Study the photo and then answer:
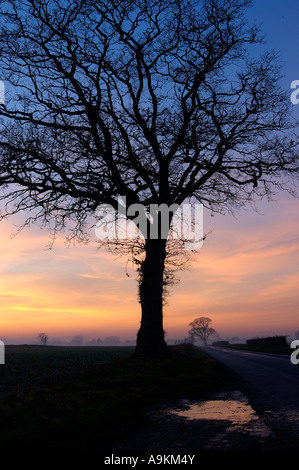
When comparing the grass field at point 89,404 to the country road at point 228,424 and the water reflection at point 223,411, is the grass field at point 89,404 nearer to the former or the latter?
the country road at point 228,424

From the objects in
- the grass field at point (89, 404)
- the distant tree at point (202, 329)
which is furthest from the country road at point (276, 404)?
the distant tree at point (202, 329)

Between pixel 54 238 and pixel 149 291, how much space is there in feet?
16.2

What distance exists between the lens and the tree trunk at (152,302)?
19234 mm

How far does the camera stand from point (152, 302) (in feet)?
64.5

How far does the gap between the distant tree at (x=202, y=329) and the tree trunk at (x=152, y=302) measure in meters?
154

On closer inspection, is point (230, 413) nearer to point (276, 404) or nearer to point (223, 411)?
point (223, 411)

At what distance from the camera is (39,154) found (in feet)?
59.8

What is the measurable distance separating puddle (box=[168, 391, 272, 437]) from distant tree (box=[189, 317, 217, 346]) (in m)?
164

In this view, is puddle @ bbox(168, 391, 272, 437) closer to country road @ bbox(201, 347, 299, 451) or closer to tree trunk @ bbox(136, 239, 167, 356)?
country road @ bbox(201, 347, 299, 451)

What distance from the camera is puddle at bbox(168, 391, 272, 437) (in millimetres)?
6434

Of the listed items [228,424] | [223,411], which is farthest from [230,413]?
[228,424]

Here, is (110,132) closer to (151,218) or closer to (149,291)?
(151,218)

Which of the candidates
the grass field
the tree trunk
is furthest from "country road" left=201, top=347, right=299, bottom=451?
the tree trunk
